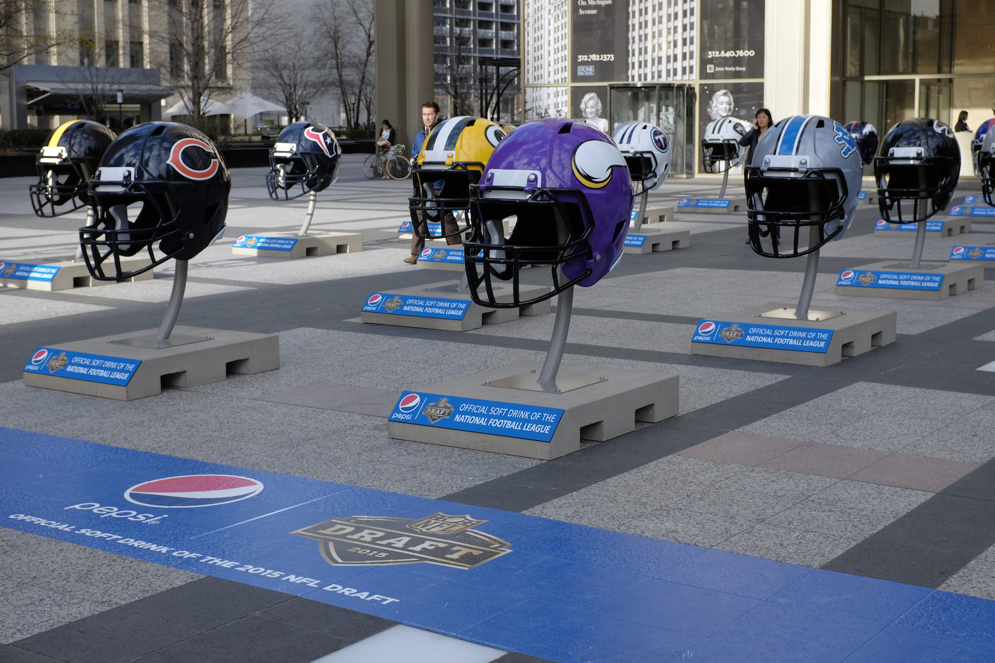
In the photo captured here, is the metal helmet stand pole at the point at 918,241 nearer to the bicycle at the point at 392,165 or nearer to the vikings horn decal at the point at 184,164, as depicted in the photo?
the vikings horn decal at the point at 184,164

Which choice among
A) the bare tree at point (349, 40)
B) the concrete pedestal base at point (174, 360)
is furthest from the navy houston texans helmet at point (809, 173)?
the bare tree at point (349, 40)

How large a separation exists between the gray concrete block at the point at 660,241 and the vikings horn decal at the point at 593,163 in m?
10.4

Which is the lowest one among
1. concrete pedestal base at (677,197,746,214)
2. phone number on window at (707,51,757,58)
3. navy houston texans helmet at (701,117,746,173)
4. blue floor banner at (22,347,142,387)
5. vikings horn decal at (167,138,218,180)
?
blue floor banner at (22,347,142,387)

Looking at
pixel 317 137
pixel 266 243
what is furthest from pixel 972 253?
pixel 266 243

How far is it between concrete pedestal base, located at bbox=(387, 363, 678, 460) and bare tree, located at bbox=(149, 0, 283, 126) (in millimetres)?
44230

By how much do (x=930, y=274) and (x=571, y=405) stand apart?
22.4 ft

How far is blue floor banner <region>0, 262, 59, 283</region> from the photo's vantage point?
42.8 feet

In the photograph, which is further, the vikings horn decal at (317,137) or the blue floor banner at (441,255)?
the vikings horn decal at (317,137)

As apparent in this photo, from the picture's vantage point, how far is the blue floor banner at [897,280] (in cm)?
1181

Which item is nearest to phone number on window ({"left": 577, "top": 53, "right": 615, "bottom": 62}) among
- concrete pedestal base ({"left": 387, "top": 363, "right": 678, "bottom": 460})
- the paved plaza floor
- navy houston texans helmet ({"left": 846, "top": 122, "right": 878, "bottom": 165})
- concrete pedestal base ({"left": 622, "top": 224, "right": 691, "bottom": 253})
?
navy houston texans helmet ({"left": 846, "top": 122, "right": 878, "bottom": 165})

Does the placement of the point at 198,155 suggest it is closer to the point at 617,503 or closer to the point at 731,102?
the point at 617,503

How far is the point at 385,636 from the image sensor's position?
4.01 m

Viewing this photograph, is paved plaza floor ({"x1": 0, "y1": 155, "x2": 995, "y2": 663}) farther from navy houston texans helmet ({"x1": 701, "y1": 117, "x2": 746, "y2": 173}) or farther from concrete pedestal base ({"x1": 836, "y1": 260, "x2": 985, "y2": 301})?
navy houston texans helmet ({"x1": 701, "y1": 117, "x2": 746, "y2": 173})

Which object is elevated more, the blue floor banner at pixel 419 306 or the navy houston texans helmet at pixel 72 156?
the navy houston texans helmet at pixel 72 156
